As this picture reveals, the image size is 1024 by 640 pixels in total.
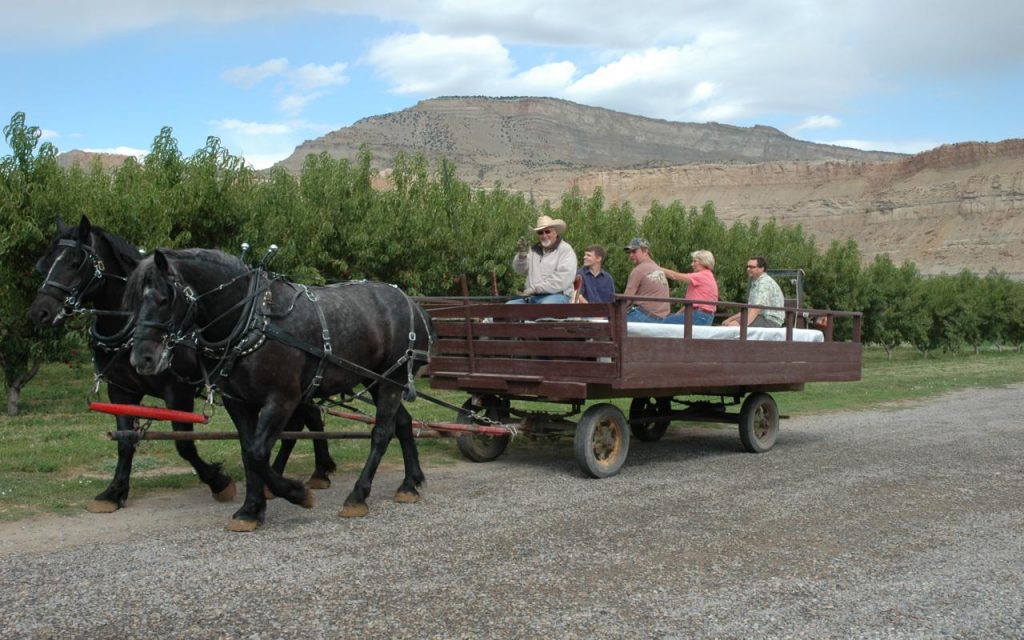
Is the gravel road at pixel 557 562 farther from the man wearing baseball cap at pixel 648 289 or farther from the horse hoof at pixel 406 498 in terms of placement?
the man wearing baseball cap at pixel 648 289

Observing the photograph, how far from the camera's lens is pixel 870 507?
725 centimetres

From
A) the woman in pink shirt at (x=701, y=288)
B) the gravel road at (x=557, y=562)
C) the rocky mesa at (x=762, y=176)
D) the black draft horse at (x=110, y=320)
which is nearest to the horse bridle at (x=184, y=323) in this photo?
the black draft horse at (x=110, y=320)

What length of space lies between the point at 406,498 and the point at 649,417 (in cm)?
394

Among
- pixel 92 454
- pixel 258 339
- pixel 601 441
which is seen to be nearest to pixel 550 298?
pixel 601 441

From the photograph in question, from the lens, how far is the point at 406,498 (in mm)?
7438

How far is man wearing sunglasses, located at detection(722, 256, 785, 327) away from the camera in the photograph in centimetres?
1055

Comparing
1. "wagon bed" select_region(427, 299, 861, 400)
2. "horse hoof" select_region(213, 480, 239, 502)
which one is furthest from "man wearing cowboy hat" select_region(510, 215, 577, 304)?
"horse hoof" select_region(213, 480, 239, 502)

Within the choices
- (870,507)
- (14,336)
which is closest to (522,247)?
(870,507)

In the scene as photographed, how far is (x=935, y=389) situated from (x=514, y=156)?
141m

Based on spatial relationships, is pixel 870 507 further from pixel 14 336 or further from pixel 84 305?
pixel 14 336

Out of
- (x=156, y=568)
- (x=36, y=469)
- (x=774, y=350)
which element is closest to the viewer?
(x=156, y=568)

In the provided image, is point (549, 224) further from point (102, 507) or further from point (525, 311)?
point (102, 507)

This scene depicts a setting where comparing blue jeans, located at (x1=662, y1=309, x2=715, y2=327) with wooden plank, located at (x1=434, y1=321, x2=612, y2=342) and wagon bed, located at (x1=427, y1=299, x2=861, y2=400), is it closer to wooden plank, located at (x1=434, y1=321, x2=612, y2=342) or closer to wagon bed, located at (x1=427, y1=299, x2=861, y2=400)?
wagon bed, located at (x1=427, y1=299, x2=861, y2=400)

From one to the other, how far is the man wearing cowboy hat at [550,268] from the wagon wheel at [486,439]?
1.14m
